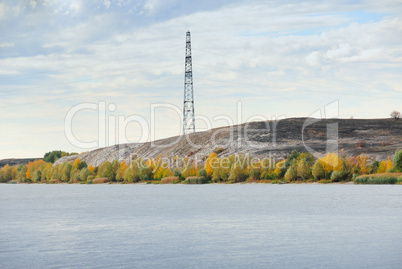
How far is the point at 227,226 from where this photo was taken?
35125 mm

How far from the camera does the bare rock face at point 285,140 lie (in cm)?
14712

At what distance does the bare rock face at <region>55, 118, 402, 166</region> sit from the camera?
147125mm

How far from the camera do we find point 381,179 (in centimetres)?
9312

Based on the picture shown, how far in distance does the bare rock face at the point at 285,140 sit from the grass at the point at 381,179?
40.1 metres

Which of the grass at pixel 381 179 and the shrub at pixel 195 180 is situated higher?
the grass at pixel 381 179

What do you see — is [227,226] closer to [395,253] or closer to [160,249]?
[160,249]

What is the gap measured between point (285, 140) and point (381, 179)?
67151 mm

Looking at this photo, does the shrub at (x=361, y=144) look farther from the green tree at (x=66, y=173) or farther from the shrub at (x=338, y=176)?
the green tree at (x=66, y=173)

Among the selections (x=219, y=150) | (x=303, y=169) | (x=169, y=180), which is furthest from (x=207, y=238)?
(x=219, y=150)

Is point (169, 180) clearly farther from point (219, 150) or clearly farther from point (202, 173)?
point (219, 150)

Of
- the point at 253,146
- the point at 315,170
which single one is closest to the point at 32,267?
the point at 315,170

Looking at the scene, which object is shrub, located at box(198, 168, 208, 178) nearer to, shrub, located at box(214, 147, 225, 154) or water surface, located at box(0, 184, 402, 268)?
shrub, located at box(214, 147, 225, 154)

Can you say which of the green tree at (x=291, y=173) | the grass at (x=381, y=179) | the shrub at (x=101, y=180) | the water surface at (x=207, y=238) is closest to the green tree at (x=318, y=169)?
the green tree at (x=291, y=173)

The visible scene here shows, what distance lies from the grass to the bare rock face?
40144mm
